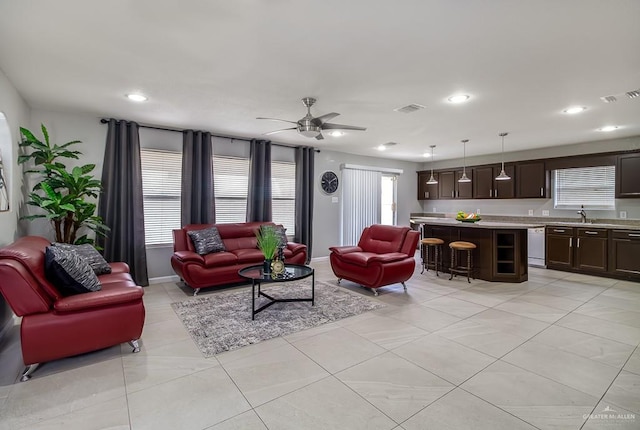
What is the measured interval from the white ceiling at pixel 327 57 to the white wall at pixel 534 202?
5.03 feet

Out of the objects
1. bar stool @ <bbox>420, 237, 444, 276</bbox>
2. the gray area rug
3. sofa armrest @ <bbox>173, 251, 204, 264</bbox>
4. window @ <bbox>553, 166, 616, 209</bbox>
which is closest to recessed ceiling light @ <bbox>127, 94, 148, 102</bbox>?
sofa armrest @ <bbox>173, 251, 204, 264</bbox>

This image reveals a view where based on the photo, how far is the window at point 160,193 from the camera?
509cm

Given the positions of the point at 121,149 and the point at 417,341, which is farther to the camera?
the point at 121,149

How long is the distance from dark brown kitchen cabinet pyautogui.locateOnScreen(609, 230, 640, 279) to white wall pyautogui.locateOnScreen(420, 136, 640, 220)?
2.55ft

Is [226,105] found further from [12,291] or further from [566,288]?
[566,288]

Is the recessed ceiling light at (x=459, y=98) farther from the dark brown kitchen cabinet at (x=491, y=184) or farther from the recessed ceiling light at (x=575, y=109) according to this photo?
the dark brown kitchen cabinet at (x=491, y=184)

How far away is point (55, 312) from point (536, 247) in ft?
25.2

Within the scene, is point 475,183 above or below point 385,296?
above

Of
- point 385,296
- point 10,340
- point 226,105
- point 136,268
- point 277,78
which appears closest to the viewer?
point 10,340

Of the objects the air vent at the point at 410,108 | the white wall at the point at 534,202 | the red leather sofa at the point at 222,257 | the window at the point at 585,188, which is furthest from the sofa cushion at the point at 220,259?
the window at the point at 585,188

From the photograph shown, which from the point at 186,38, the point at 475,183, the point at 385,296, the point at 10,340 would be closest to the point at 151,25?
the point at 186,38

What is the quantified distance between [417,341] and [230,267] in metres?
2.92

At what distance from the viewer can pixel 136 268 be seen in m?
4.80

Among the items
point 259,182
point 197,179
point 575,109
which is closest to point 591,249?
point 575,109
